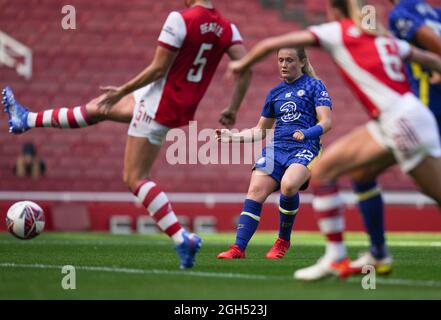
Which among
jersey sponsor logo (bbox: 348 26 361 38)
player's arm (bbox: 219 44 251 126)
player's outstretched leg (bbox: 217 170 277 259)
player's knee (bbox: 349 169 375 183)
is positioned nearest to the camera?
jersey sponsor logo (bbox: 348 26 361 38)

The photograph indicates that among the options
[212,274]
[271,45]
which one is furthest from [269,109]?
[271,45]

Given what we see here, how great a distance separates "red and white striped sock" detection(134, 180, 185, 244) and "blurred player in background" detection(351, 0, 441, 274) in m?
1.35

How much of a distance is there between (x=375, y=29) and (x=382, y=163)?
33.5 inches

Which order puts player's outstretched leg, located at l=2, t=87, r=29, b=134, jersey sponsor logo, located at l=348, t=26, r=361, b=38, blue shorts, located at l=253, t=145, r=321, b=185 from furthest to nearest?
1. blue shorts, located at l=253, t=145, r=321, b=185
2. player's outstretched leg, located at l=2, t=87, r=29, b=134
3. jersey sponsor logo, located at l=348, t=26, r=361, b=38

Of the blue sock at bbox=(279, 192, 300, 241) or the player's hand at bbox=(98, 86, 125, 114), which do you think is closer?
the player's hand at bbox=(98, 86, 125, 114)

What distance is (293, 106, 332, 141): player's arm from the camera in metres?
8.83

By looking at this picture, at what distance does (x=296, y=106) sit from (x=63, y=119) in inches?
94.1

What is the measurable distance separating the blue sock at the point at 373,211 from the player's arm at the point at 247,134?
8.17ft

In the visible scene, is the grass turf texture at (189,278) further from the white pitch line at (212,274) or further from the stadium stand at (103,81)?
the stadium stand at (103,81)

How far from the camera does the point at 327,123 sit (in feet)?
29.7

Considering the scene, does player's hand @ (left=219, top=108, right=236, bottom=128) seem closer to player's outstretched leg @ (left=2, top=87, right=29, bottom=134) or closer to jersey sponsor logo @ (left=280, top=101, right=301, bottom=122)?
player's outstretched leg @ (left=2, top=87, right=29, bottom=134)

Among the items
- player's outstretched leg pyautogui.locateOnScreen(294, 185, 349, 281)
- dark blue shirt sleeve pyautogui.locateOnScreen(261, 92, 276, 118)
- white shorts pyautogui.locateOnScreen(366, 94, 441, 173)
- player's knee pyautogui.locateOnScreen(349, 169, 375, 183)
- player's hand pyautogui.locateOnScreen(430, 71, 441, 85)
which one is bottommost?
player's outstretched leg pyautogui.locateOnScreen(294, 185, 349, 281)

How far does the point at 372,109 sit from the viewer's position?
6.22 meters

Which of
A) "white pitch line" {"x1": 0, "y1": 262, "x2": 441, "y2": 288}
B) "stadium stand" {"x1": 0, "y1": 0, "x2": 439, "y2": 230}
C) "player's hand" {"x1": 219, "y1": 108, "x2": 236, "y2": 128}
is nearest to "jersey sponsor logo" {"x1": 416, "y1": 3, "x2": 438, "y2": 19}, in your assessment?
"player's hand" {"x1": 219, "y1": 108, "x2": 236, "y2": 128}
